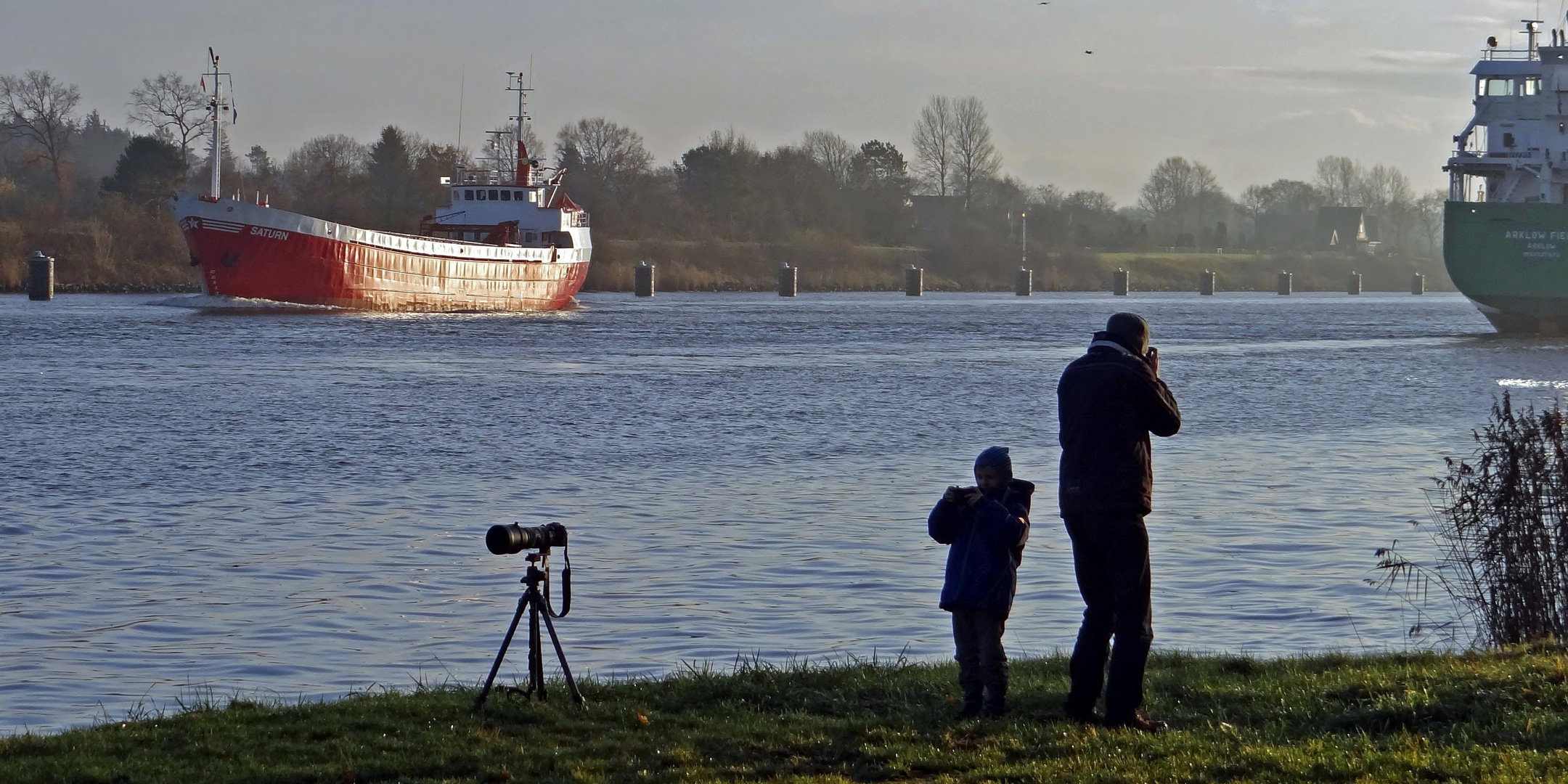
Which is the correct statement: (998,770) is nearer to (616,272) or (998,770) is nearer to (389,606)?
(389,606)

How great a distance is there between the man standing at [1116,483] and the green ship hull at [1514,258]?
169ft

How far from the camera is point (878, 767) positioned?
720 cm

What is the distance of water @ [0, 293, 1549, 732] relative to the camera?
1135 cm

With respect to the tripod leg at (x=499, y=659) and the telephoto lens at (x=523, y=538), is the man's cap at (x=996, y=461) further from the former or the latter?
the tripod leg at (x=499, y=659)

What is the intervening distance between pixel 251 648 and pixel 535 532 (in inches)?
149

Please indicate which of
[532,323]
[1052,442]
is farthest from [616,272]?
[1052,442]

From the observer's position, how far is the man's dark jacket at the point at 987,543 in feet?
26.8

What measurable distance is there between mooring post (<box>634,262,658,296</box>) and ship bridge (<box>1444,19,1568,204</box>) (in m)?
54.3

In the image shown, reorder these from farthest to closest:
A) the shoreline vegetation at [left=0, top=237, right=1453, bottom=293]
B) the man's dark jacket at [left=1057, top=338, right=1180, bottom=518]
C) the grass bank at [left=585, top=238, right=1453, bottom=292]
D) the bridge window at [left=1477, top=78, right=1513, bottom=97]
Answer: the grass bank at [left=585, top=238, right=1453, bottom=292], the shoreline vegetation at [left=0, top=237, right=1453, bottom=293], the bridge window at [left=1477, top=78, right=1513, bottom=97], the man's dark jacket at [left=1057, top=338, right=1180, bottom=518]

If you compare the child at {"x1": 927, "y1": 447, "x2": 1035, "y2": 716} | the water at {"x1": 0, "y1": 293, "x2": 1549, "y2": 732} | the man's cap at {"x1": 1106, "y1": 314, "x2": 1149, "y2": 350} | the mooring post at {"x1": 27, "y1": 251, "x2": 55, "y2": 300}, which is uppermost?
the mooring post at {"x1": 27, "y1": 251, "x2": 55, "y2": 300}

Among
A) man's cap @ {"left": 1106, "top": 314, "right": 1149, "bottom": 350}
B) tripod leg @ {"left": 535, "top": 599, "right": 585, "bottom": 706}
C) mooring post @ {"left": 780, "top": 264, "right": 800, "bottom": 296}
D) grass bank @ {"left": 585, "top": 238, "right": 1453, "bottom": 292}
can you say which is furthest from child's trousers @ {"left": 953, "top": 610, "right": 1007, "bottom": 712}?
grass bank @ {"left": 585, "top": 238, "right": 1453, "bottom": 292}

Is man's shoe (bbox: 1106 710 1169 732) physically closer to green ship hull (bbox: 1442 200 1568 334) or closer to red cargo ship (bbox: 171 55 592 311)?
green ship hull (bbox: 1442 200 1568 334)

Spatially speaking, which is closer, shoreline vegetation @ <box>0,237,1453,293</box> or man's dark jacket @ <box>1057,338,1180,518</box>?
man's dark jacket @ <box>1057,338,1180,518</box>

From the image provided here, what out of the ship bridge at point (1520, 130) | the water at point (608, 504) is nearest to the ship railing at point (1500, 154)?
the ship bridge at point (1520, 130)
